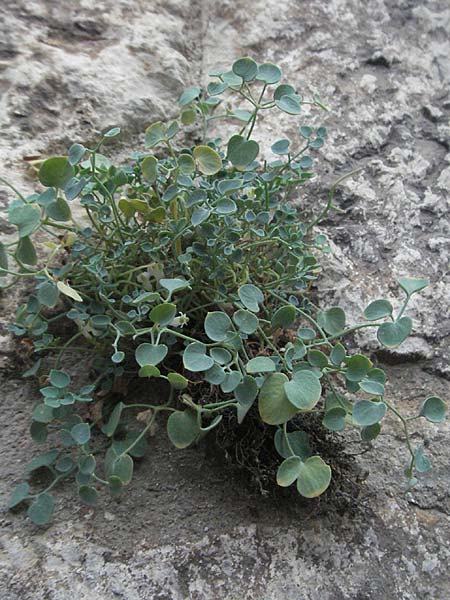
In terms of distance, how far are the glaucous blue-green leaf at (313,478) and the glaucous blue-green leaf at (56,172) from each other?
48 cm

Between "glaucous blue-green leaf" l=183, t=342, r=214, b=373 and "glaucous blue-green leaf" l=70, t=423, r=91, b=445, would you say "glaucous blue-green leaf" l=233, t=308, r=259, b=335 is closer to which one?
"glaucous blue-green leaf" l=183, t=342, r=214, b=373

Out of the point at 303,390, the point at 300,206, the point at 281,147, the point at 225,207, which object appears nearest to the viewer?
the point at 303,390

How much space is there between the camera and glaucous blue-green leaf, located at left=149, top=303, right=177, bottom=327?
2.41ft

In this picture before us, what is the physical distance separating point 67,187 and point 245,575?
22.9 inches

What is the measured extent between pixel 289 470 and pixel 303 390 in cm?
10

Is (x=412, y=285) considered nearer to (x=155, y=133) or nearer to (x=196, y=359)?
(x=196, y=359)

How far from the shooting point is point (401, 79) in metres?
1.33

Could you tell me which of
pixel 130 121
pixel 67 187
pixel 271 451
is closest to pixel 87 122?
pixel 130 121

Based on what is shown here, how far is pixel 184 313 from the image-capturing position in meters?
0.88

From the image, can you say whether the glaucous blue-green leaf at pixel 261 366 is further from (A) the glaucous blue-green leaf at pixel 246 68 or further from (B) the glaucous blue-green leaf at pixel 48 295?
(A) the glaucous blue-green leaf at pixel 246 68

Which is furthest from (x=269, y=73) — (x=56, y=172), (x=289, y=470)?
(x=289, y=470)

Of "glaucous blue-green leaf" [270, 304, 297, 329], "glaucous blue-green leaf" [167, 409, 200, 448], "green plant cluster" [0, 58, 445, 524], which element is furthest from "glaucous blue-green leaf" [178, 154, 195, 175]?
"glaucous blue-green leaf" [167, 409, 200, 448]

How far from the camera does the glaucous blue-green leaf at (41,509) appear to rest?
768 mm

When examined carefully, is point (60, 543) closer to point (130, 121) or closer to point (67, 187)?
point (67, 187)
